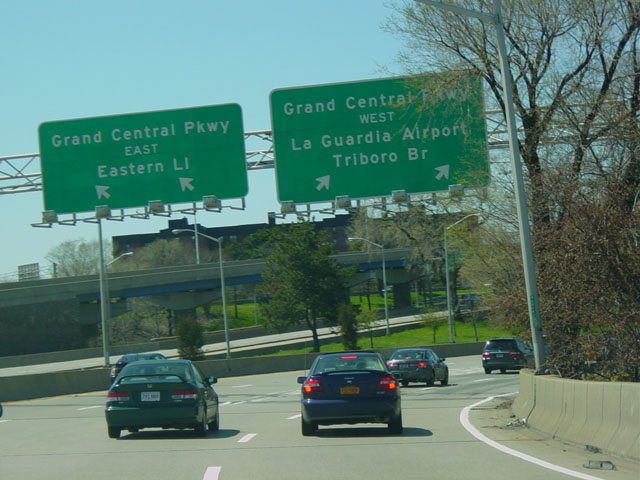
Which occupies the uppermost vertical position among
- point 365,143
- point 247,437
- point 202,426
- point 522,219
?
point 365,143

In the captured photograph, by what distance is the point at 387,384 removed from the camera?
1524 centimetres

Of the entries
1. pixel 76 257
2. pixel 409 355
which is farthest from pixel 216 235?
pixel 409 355

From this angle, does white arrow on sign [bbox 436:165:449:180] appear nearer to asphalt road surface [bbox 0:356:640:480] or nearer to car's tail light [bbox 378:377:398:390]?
asphalt road surface [bbox 0:356:640:480]

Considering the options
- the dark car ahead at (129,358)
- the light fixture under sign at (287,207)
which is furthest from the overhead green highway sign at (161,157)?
the dark car ahead at (129,358)

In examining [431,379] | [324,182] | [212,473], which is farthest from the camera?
[431,379]

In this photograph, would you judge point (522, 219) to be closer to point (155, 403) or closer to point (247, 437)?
point (247, 437)

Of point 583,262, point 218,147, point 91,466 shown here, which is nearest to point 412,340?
point 218,147

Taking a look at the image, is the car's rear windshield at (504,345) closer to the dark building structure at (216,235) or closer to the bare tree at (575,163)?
the bare tree at (575,163)

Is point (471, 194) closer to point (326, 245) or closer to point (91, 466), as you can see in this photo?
point (91, 466)

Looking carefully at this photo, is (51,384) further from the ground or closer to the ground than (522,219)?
closer to the ground

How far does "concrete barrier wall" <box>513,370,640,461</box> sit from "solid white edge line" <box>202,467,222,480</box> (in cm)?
476

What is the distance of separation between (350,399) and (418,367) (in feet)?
57.1

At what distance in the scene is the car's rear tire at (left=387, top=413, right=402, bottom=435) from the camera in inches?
599

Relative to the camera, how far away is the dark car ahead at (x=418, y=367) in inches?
1264
